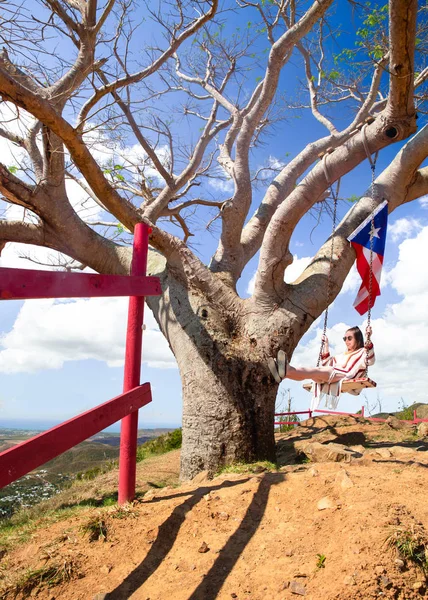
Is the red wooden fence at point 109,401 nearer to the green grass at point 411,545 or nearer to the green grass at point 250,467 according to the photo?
the green grass at point 250,467

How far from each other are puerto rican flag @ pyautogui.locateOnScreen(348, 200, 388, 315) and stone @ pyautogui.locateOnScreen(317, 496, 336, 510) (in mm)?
2916

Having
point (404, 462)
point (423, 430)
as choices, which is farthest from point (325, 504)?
point (423, 430)

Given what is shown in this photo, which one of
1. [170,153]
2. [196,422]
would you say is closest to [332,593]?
[196,422]

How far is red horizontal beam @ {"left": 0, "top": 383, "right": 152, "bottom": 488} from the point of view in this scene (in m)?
2.37

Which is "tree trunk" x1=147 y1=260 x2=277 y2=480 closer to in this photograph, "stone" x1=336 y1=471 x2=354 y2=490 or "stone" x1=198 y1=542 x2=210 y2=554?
"stone" x1=336 y1=471 x2=354 y2=490

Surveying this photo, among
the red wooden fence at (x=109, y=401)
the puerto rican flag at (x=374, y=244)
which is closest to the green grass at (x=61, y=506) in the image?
the red wooden fence at (x=109, y=401)

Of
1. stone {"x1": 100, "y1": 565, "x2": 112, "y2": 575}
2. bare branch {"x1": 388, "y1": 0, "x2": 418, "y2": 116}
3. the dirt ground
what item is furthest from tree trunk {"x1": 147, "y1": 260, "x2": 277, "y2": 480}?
bare branch {"x1": 388, "y1": 0, "x2": 418, "y2": 116}

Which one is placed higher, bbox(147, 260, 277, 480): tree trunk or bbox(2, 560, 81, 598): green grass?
bbox(147, 260, 277, 480): tree trunk

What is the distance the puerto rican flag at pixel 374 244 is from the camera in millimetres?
5332

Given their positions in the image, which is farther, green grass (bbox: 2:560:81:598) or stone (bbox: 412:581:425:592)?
green grass (bbox: 2:560:81:598)

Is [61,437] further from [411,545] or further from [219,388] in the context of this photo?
[219,388]

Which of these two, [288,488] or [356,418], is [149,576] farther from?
[356,418]

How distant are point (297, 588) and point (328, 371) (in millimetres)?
3058

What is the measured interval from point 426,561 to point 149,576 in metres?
1.53
